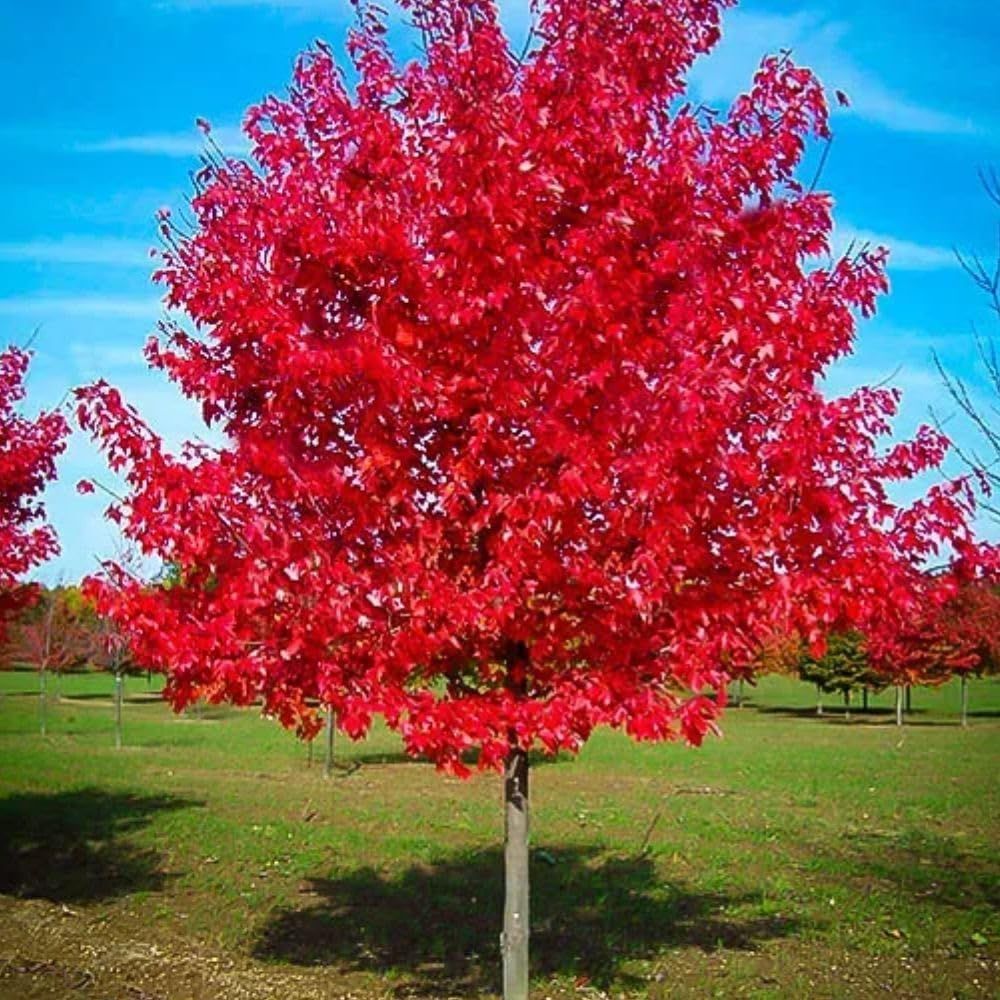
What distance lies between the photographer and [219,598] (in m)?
5.98

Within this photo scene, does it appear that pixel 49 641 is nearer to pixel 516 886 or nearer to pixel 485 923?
pixel 485 923

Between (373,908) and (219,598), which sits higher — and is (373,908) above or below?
below

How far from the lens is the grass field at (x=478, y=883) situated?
8.85m

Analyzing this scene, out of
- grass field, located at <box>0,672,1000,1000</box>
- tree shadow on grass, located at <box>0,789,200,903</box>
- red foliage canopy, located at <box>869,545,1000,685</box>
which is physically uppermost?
red foliage canopy, located at <box>869,545,1000,685</box>

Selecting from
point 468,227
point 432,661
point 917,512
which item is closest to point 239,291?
point 468,227

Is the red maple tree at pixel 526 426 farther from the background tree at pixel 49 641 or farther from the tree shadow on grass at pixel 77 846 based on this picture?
the background tree at pixel 49 641

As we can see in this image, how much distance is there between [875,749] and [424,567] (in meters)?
30.0

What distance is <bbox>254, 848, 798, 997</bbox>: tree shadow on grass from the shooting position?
9.26m

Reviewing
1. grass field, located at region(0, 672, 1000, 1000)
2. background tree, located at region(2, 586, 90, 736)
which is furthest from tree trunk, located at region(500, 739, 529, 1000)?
background tree, located at region(2, 586, 90, 736)

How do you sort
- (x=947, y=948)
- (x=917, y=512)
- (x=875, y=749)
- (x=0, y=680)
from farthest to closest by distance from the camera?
(x=0, y=680)
(x=875, y=749)
(x=947, y=948)
(x=917, y=512)

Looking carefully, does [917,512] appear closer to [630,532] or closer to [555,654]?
[630,532]

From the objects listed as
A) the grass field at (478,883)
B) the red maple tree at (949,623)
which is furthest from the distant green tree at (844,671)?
the grass field at (478,883)

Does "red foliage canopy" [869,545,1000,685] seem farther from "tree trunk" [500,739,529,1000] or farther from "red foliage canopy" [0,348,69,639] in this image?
"red foliage canopy" [0,348,69,639]

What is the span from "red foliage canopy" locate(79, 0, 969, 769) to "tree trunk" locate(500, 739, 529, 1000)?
0.70m
